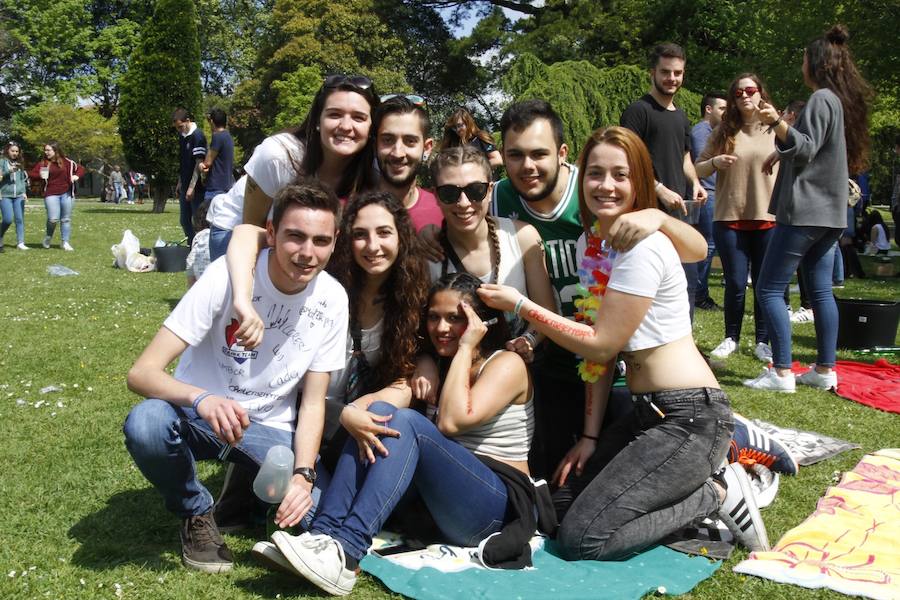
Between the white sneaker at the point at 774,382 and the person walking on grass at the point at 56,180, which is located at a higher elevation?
the person walking on grass at the point at 56,180

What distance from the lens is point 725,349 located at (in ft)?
21.8

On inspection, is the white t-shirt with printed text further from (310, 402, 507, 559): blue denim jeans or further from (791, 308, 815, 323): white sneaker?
(791, 308, 815, 323): white sneaker

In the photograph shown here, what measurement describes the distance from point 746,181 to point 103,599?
5751 millimetres

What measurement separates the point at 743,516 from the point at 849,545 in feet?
1.68

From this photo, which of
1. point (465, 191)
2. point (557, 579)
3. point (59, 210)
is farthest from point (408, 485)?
point (59, 210)

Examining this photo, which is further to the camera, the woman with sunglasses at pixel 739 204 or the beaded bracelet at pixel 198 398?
the woman with sunglasses at pixel 739 204

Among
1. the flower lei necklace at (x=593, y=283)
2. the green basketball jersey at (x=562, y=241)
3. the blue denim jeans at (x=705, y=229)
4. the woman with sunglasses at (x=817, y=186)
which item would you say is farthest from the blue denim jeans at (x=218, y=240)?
the blue denim jeans at (x=705, y=229)

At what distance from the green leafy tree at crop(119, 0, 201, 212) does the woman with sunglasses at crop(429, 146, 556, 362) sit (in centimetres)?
2476

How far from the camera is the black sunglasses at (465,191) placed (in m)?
3.46

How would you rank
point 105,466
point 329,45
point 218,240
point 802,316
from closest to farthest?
point 105,466
point 218,240
point 802,316
point 329,45

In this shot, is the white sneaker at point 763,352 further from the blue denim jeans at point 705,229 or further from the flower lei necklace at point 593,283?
the flower lei necklace at point 593,283

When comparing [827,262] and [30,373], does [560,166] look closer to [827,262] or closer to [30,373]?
[827,262]

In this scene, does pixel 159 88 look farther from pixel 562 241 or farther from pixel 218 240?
pixel 562 241

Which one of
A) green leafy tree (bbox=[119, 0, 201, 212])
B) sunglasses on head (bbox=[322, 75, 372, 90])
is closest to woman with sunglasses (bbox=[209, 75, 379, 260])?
sunglasses on head (bbox=[322, 75, 372, 90])
